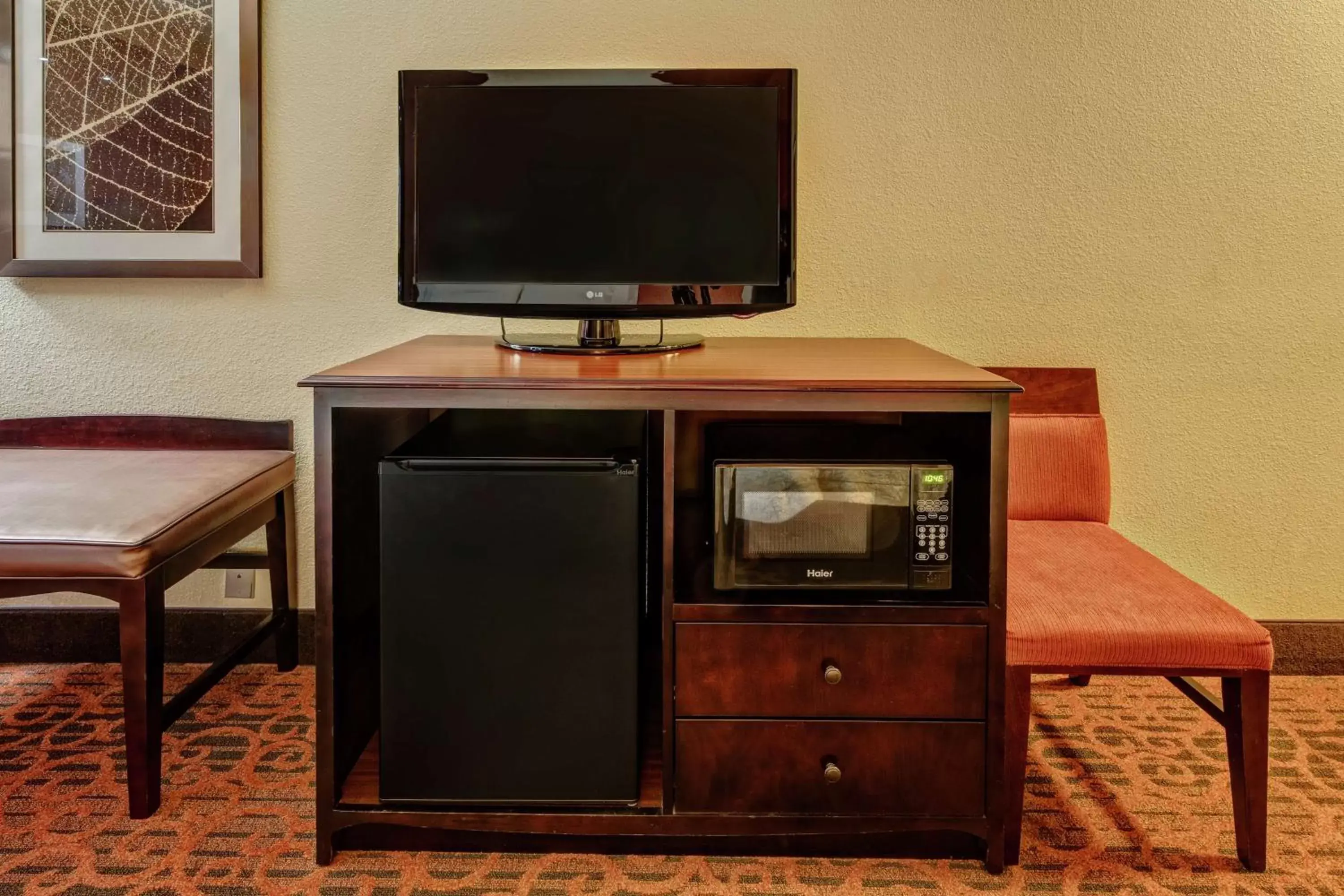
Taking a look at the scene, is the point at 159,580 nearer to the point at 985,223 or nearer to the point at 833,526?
the point at 833,526

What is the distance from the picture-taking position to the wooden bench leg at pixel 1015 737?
4.55 ft

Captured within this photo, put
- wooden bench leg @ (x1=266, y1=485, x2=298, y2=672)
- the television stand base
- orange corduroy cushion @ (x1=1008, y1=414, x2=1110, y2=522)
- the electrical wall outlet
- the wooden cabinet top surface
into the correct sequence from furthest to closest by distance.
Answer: the electrical wall outlet, wooden bench leg @ (x1=266, y1=485, x2=298, y2=672), orange corduroy cushion @ (x1=1008, y1=414, x2=1110, y2=522), the television stand base, the wooden cabinet top surface

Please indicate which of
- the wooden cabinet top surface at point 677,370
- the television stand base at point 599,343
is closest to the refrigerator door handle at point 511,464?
the wooden cabinet top surface at point 677,370

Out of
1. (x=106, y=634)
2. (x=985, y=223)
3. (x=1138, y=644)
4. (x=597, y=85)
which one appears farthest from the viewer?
(x=106, y=634)

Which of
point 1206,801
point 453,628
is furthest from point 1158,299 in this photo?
point 453,628

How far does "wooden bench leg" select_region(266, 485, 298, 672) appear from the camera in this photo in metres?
2.02

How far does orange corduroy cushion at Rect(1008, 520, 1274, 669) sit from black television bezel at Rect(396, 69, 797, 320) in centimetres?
68

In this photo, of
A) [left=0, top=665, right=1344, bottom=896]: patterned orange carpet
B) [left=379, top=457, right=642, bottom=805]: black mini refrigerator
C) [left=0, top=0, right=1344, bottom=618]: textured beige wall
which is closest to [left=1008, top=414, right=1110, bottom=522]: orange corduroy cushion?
[left=0, top=0, right=1344, bottom=618]: textured beige wall

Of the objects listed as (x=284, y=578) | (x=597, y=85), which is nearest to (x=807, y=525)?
(x=597, y=85)

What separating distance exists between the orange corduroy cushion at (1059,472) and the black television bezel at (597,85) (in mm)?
571

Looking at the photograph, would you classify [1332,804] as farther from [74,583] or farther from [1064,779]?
[74,583]

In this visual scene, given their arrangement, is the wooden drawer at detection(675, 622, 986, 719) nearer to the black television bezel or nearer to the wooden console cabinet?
the wooden console cabinet

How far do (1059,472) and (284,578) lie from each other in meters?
1.63

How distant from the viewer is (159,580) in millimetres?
1520
